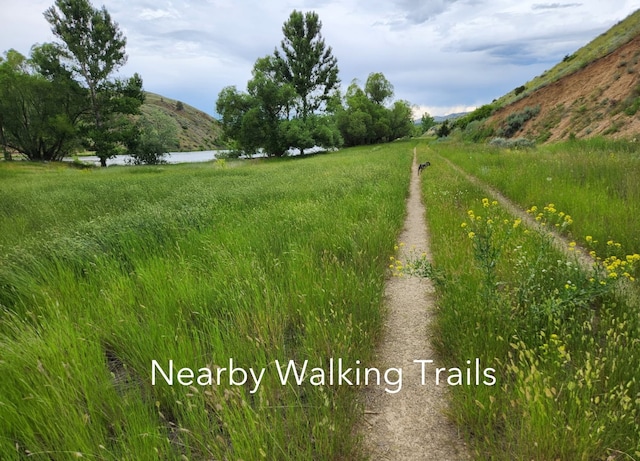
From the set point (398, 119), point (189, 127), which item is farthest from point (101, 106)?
point (189, 127)

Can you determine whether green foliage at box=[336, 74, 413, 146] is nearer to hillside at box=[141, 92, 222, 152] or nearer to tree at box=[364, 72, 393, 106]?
tree at box=[364, 72, 393, 106]

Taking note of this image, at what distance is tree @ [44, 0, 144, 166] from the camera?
37.9m

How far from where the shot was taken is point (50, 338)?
7.50 ft

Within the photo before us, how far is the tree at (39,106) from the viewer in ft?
127

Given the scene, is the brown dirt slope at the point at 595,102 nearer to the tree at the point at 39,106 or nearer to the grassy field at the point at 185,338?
the grassy field at the point at 185,338

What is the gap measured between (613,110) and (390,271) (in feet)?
80.5

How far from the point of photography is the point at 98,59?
132 feet

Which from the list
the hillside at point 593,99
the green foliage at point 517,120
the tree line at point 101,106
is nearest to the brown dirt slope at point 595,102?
the hillside at point 593,99

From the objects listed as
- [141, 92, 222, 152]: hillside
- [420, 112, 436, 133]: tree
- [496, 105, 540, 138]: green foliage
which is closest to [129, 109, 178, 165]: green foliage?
[496, 105, 540, 138]: green foliage

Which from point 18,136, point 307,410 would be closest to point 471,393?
point 307,410

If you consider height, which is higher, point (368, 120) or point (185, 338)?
point (368, 120)

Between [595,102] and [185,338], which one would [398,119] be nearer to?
[595,102]

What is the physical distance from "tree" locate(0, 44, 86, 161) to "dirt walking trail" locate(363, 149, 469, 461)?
52621 millimetres

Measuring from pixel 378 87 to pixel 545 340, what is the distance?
3364 inches
